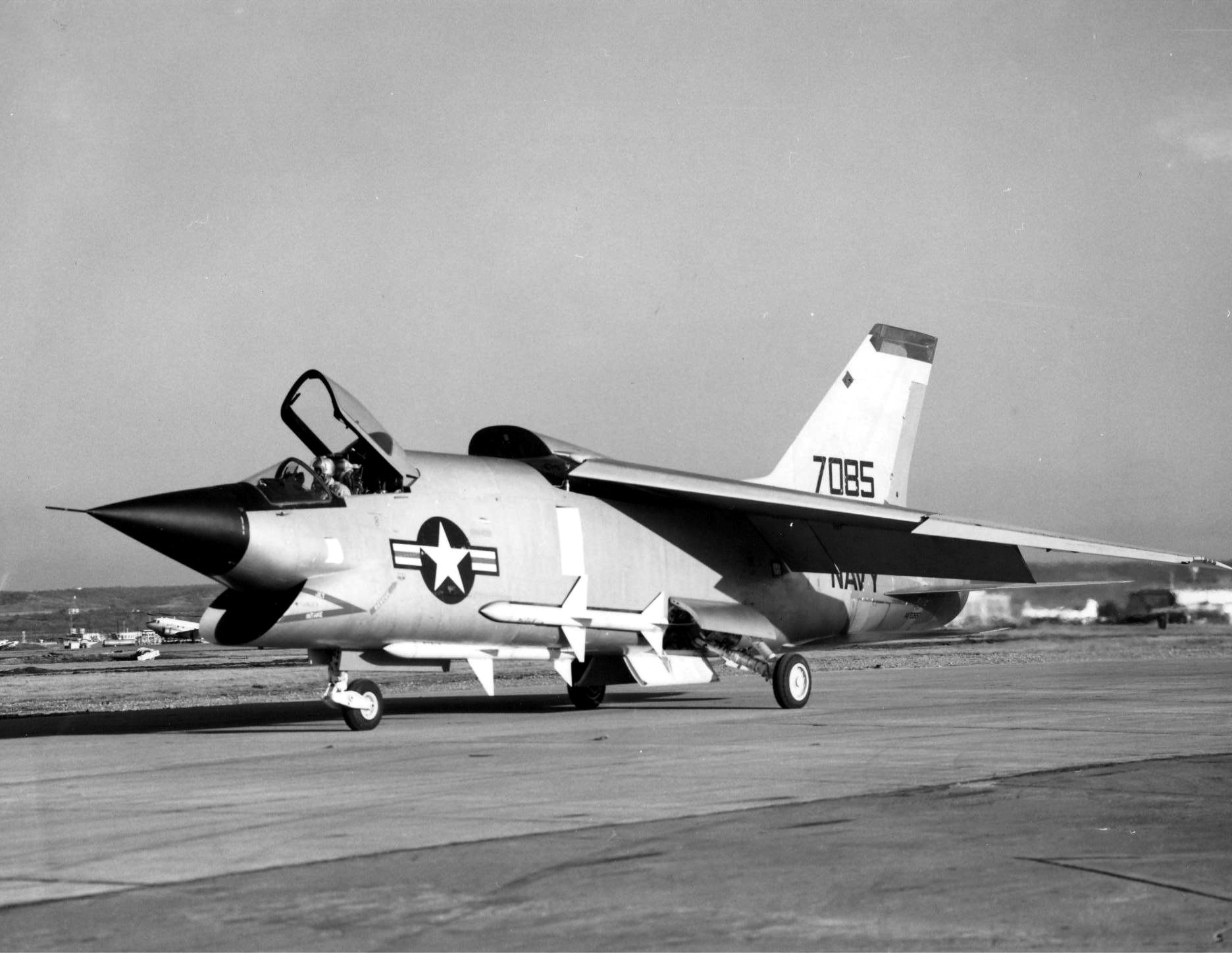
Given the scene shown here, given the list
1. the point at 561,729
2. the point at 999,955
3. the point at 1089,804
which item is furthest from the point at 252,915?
the point at 561,729

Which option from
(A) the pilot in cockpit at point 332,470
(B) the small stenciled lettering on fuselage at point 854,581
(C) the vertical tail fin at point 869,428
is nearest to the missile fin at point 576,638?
(A) the pilot in cockpit at point 332,470

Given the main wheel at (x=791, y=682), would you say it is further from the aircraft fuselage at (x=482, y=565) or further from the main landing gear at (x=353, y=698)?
the main landing gear at (x=353, y=698)

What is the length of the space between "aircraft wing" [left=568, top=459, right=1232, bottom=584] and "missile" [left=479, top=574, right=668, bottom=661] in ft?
4.56

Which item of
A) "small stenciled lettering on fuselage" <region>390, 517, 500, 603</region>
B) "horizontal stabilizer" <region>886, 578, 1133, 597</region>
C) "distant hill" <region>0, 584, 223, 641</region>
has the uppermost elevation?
"small stenciled lettering on fuselage" <region>390, 517, 500, 603</region>

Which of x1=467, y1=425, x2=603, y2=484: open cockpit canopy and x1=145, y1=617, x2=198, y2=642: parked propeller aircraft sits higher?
x1=467, y1=425, x2=603, y2=484: open cockpit canopy

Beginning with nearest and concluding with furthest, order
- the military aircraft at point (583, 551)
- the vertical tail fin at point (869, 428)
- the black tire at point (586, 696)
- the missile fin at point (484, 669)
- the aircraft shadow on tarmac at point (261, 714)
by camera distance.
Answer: the military aircraft at point (583, 551) → the missile fin at point (484, 669) → the aircraft shadow on tarmac at point (261, 714) → the black tire at point (586, 696) → the vertical tail fin at point (869, 428)

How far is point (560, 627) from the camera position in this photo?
16.5 metres

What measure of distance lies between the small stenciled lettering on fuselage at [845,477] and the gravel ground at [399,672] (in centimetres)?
251

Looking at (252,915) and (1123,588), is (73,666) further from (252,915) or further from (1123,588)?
(252,915)

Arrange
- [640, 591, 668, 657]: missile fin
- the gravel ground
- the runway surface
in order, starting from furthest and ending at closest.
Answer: the gravel ground < [640, 591, 668, 657]: missile fin < the runway surface

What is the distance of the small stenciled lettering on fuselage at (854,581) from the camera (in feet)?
66.2

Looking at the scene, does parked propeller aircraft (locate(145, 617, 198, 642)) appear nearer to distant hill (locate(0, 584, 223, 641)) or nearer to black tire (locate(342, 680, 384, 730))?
distant hill (locate(0, 584, 223, 641))

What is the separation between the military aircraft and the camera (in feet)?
46.4

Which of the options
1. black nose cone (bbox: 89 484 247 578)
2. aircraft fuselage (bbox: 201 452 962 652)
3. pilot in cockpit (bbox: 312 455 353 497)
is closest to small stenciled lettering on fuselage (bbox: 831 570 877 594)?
aircraft fuselage (bbox: 201 452 962 652)
